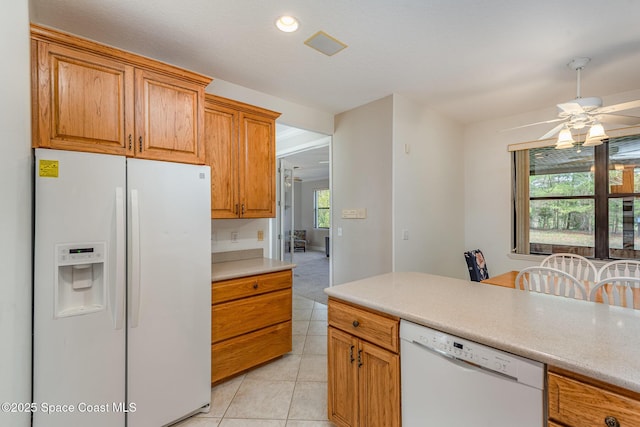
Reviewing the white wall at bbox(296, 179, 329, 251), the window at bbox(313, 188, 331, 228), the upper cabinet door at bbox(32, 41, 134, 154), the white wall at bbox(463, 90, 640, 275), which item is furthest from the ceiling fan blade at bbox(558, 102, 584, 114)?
the white wall at bbox(296, 179, 329, 251)

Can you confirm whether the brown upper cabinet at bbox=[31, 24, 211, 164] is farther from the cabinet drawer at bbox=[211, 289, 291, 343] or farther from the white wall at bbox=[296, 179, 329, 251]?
the white wall at bbox=[296, 179, 329, 251]

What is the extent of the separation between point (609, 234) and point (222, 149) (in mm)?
4289

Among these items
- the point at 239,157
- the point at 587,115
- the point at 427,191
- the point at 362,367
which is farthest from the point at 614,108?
the point at 239,157

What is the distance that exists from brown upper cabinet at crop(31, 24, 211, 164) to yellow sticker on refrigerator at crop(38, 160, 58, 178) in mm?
153

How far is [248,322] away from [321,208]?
8165mm

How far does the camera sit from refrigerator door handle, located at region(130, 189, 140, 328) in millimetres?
1639

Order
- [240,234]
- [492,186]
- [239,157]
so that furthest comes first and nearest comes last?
[492,186] → [240,234] → [239,157]

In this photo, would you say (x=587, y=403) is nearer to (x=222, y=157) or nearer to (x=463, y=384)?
(x=463, y=384)

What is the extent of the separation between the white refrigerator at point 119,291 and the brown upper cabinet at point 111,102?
14 cm

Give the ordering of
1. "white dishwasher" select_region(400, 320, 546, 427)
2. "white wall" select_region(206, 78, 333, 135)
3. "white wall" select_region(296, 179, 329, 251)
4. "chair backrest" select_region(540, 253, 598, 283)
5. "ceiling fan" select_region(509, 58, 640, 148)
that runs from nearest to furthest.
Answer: "white dishwasher" select_region(400, 320, 546, 427) < "ceiling fan" select_region(509, 58, 640, 148) < "chair backrest" select_region(540, 253, 598, 283) < "white wall" select_region(206, 78, 333, 135) < "white wall" select_region(296, 179, 329, 251)

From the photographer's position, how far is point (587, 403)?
0.90 metres

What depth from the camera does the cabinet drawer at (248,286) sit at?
2.21 meters

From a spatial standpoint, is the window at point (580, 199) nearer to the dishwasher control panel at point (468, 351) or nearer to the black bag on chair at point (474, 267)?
the black bag on chair at point (474, 267)

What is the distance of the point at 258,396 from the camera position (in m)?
2.16
